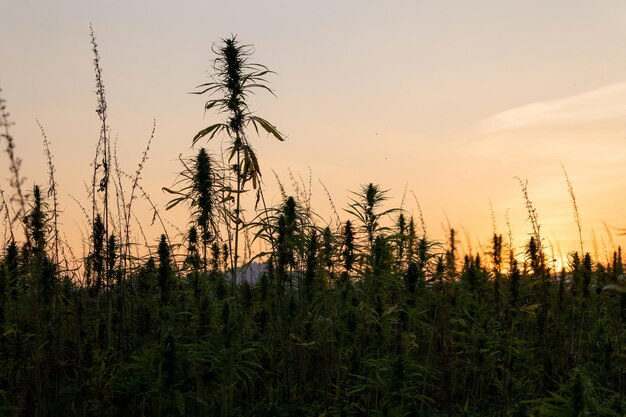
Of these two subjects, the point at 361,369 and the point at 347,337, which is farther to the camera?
the point at 347,337

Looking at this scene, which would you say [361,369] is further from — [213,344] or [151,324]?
[151,324]

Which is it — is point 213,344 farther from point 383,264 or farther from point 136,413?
point 383,264


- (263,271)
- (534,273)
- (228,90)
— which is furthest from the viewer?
(534,273)

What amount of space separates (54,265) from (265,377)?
296cm

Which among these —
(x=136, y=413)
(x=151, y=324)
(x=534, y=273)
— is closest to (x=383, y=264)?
(x=136, y=413)

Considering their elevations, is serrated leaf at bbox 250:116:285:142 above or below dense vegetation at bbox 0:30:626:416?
above

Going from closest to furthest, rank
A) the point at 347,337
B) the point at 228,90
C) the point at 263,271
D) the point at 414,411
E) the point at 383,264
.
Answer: the point at 414,411 → the point at 383,264 → the point at 228,90 → the point at 347,337 → the point at 263,271

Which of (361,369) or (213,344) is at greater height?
(213,344)

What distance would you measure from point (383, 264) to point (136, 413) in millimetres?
3126

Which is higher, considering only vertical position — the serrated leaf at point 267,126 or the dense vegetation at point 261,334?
the serrated leaf at point 267,126

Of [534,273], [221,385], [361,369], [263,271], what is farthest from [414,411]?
[534,273]

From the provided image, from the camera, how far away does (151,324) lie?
924 centimetres

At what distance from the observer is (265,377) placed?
832 centimetres

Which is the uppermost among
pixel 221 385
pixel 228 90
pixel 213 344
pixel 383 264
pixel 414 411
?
pixel 228 90
